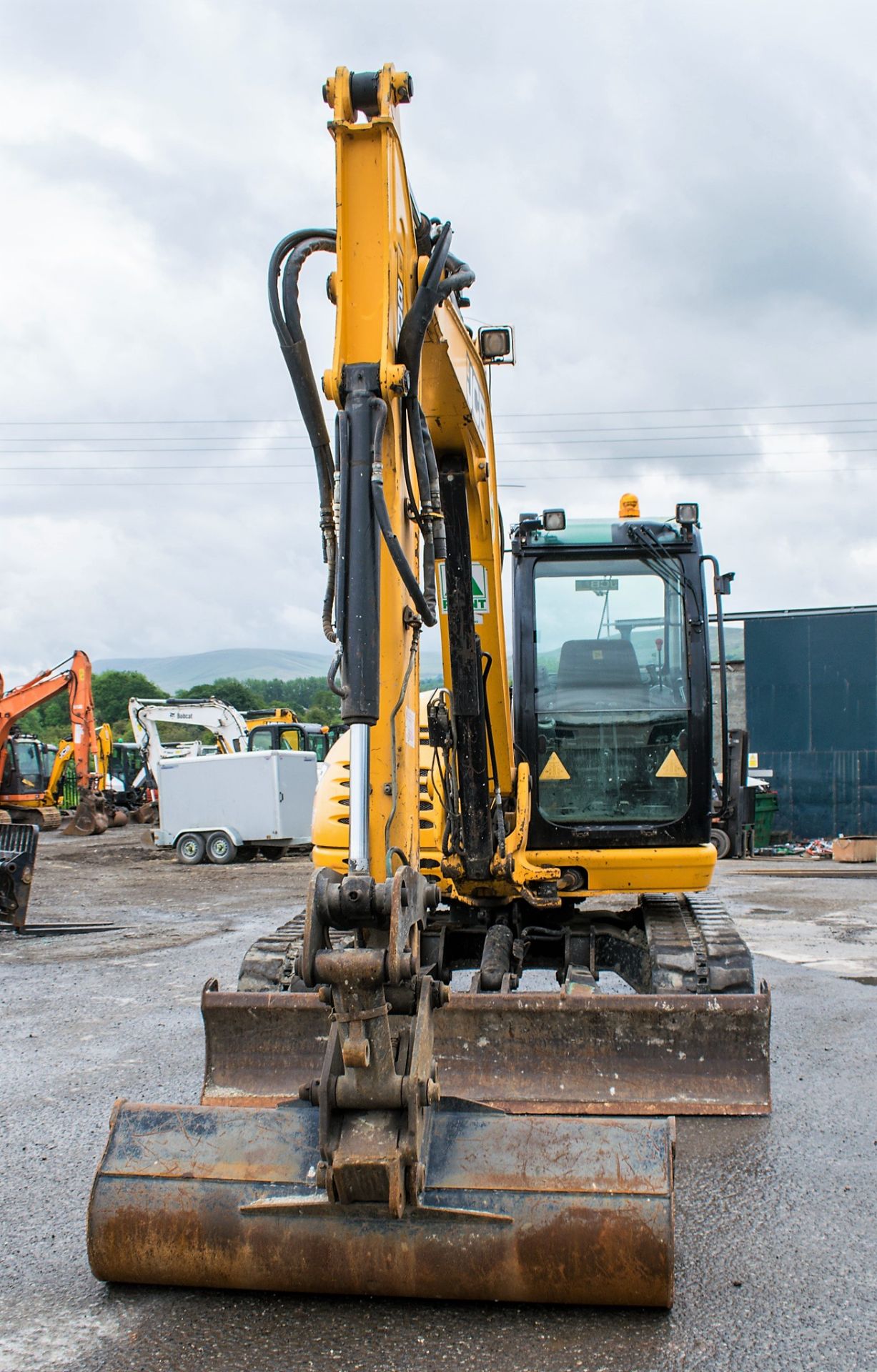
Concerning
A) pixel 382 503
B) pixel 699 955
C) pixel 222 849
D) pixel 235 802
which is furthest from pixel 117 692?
pixel 382 503

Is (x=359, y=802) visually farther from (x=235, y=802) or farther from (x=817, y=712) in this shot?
(x=817, y=712)

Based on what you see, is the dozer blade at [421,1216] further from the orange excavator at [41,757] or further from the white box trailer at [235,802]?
the orange excavator at [41,757]

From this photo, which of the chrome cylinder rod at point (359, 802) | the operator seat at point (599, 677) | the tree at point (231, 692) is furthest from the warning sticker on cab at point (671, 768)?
the tree at point (231, 692)

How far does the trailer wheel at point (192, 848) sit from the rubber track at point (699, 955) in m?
14.1

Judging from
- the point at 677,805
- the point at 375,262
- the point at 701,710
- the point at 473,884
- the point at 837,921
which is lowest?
the point at 837,921

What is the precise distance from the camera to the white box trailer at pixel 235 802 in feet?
61.2

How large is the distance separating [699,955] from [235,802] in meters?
14.1

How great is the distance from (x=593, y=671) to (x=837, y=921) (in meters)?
6.40

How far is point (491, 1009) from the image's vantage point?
15.3ft

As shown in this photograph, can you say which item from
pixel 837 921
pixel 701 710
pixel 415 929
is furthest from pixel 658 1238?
pixel 837 921

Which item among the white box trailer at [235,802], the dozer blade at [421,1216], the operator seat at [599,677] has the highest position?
the operator seat at [599,677]

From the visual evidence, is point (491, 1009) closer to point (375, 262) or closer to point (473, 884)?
point (473, 884)

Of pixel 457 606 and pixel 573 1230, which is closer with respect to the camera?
pixel 573 1230

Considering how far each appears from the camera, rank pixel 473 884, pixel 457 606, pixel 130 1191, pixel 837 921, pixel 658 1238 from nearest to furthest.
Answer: pixel 658 1238 < pixel 130 1191 < pixel 457 606 < pixel 473 884 < pixel 837 921
